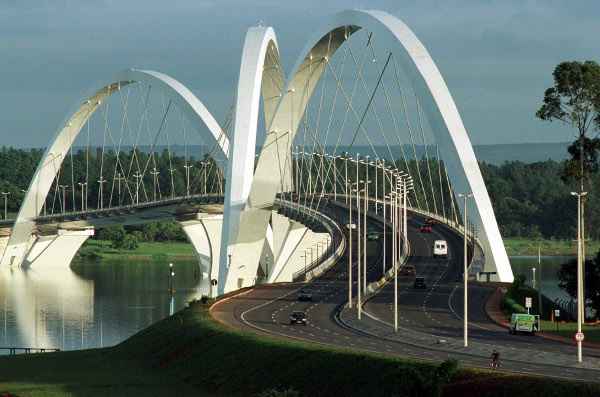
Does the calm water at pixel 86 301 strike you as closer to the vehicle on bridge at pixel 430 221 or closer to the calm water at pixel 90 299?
the calm water at pixel 90 299

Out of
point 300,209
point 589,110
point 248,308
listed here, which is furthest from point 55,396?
point 300,209

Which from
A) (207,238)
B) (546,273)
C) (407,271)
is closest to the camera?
(407,271)

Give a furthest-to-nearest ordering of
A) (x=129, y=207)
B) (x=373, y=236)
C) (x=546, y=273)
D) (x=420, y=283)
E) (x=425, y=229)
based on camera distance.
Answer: (x=546, y=273) → (x=129, y=207) → (x=425, y=229) → (x=373, y=236) → (x=420, y=283)

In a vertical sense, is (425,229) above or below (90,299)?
above

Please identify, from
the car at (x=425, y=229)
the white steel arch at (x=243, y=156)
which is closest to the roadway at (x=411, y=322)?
the white steel arch at (x=243, y=156)

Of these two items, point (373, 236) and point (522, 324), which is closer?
point (522, 324)

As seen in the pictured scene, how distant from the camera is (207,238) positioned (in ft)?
546

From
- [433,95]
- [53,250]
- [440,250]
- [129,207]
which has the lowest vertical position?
[53,250]

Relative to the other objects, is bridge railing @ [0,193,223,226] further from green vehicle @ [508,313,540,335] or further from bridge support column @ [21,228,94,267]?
green vehicle @ [508,313,540,335]

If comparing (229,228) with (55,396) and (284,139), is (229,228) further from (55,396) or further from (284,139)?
(55,396)

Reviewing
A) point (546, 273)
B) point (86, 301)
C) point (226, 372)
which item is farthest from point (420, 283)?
point (546, 273)

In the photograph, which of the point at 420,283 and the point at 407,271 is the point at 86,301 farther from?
the point at 420,283

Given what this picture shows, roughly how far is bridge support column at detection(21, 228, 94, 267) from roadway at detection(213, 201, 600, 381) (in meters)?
83.4

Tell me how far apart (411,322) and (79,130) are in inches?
4182
